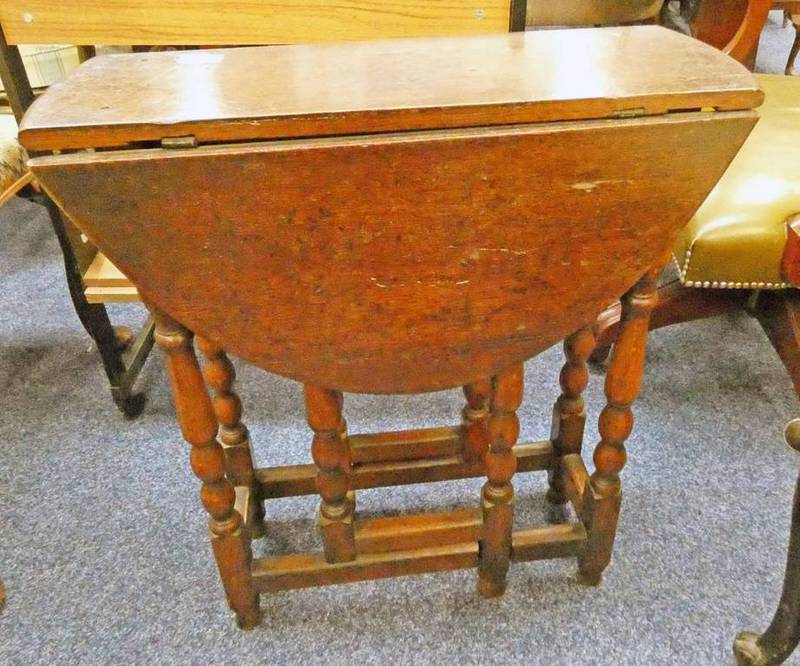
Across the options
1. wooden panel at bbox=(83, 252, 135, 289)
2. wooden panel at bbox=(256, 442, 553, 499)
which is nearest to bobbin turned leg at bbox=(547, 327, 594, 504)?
wooden panel at bbox=(256, 442, 553, 499)

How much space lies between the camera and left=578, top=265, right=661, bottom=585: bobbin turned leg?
2.88ft

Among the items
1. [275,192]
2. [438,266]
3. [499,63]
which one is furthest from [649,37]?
[275,192]

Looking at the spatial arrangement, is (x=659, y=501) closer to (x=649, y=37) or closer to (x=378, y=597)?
(x=378, y=597)

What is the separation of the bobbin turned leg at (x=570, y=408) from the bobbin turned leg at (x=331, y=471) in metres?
0.37

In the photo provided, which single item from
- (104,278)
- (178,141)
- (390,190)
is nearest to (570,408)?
(390,190)

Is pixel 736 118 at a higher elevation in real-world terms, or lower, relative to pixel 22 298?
higher

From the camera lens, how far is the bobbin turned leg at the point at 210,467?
84cm

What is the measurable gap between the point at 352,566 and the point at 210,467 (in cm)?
28

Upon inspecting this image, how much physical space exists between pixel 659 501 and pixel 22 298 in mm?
1653

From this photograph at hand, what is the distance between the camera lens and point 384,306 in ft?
2.59

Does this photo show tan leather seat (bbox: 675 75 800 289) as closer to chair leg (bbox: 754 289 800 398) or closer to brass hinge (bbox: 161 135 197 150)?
chair leg (bbox: 754 289 800 398)

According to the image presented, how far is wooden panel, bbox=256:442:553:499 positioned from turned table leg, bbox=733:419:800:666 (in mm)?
392

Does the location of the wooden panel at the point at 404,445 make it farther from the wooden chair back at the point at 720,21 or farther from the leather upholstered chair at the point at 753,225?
the wooden chair back at the point at 720,21

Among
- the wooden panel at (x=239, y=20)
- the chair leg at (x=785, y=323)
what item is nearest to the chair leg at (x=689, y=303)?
the chair leg at (x=785, y=323)
